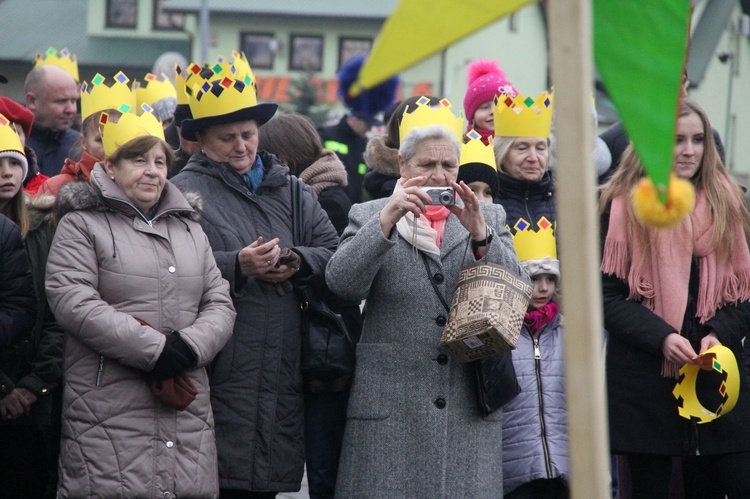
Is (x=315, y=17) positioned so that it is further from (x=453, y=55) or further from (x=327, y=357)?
(x=327, y=357)

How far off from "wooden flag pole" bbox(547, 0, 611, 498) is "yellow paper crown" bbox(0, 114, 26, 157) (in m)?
3.48

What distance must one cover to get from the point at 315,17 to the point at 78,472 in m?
46.9

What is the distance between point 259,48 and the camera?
50750 mm

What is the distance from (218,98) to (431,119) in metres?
0.87

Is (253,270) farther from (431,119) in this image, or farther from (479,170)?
(479,170)

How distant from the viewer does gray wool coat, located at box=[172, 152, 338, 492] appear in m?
4.57

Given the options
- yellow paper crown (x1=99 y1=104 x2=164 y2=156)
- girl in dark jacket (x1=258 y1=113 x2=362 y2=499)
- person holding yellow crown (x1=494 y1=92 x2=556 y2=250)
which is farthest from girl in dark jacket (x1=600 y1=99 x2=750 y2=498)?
yellow paper crown (x1=99 y1=104 x2=164 y2=156)

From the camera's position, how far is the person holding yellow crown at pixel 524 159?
16.8 ft

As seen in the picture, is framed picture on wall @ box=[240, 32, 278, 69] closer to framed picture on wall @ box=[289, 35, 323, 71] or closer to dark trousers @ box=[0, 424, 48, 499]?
framed picture on wall @ box=[289, 35, 323, 71]

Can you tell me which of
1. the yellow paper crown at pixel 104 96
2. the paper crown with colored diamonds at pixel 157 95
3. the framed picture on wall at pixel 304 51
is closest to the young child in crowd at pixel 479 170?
the yellow paper crown at pixel 104 96

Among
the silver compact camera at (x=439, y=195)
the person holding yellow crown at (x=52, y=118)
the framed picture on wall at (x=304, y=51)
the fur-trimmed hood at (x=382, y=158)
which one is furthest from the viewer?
the framed picture on wall at (x=304, y=51)

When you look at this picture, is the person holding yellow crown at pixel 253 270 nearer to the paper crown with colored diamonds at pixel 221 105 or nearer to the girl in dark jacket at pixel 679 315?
the paper crown with colored diamonds at pixel 221 105

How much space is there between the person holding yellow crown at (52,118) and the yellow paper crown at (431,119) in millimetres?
2622

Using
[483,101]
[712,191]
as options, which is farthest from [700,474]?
[483,101]
